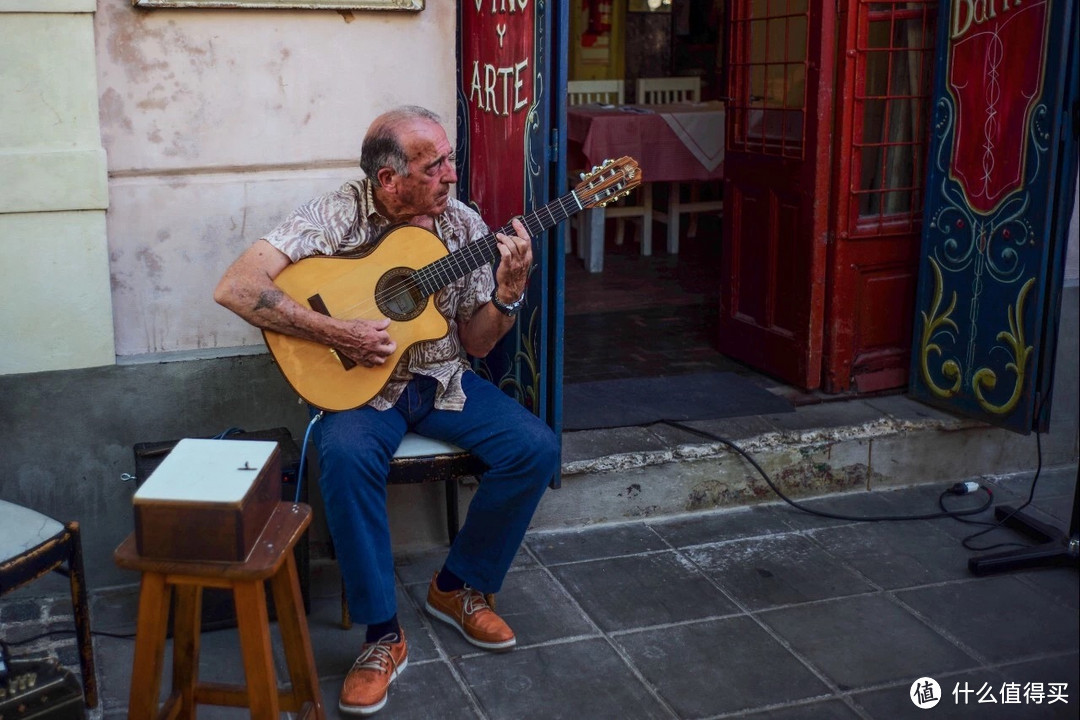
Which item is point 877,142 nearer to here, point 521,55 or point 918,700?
point 521,55

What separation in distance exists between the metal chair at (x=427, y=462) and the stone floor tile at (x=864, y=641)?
3.21 ft

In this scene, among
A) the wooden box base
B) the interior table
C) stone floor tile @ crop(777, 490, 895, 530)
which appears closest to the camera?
the wooden box base

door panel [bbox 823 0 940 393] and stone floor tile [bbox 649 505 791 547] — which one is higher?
door panel [bbox 823 0 940 393]

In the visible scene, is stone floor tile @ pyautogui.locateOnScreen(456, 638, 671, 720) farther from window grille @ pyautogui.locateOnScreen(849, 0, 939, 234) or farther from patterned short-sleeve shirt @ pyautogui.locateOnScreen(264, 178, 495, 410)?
window grille @ pyautogui.locateOnScreen(849, 0, 939, 234)

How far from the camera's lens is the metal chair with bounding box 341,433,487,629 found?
10.4 feet

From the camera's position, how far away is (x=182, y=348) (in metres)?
3.61

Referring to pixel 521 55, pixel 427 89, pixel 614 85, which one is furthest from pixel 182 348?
pixel 614 85

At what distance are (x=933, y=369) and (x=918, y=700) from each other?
183 cm

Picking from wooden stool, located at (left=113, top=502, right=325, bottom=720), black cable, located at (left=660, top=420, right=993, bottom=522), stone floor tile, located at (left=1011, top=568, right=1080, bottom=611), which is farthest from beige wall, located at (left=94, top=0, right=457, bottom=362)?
stone floor tile, located at (left=1011, top=568, right=1080, bottom=611)

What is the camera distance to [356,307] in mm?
3109

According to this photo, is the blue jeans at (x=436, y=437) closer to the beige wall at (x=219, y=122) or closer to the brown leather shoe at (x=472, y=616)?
the brown leather shoe at (x=472, y=616)

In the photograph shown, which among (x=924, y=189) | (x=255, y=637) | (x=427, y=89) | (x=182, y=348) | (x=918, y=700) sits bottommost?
(x=918, y=700)

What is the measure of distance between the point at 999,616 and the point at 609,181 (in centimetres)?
171

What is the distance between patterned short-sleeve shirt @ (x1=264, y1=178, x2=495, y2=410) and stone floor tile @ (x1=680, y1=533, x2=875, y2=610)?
1.05m
